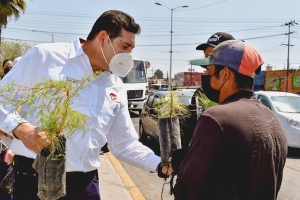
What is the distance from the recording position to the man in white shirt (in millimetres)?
2023

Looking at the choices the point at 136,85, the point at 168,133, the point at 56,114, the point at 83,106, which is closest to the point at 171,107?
the point at 168,133

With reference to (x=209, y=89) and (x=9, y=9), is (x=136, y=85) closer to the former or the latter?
(x=9, y=9)

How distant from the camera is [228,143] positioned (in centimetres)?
150

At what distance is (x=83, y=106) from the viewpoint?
6.96 ft

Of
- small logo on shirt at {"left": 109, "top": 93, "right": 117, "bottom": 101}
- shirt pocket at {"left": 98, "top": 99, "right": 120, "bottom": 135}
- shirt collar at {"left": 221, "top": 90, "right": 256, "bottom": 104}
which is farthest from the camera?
small logo on shirt at {"left": 109, "top": 93, "right": 117, "bottom": 101}

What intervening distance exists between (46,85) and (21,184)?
2.50 feet

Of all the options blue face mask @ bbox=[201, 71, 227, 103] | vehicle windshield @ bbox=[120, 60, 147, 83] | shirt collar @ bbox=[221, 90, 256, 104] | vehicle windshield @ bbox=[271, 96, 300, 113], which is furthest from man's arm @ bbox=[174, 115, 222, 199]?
vehicle windshield @ bbox=[120, 60, 147, 83]

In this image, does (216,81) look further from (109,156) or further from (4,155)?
(109,156)

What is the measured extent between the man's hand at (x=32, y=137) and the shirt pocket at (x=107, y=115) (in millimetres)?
559

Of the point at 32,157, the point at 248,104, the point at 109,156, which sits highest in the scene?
the point at 248,104

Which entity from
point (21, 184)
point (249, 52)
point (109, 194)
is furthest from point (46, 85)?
point (109, 194)

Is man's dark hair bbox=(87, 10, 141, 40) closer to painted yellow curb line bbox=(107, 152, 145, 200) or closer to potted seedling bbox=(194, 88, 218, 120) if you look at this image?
potted seedling bbox=(194, 88, 218, 120)

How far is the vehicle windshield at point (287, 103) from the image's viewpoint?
8637 mm

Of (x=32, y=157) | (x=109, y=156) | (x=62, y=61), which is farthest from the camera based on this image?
(x=109, y=156)
